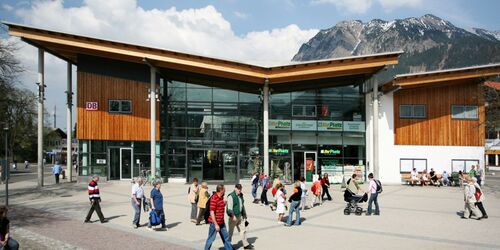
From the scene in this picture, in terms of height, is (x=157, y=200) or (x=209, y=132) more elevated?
(x=209, y=132)

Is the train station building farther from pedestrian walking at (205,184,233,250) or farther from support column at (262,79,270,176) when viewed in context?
pedestrian walking at (205,184,233,250)

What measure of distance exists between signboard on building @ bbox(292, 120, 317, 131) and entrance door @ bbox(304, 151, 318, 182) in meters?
1.71

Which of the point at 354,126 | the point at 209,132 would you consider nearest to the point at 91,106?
the point at 209,132

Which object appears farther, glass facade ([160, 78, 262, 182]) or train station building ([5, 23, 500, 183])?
glass facade ([160, 78, 262, 182])

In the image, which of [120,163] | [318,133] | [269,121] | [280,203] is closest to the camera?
[280,203]

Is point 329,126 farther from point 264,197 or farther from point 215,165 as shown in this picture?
point 264,197

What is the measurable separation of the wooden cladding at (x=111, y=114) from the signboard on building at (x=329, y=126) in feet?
36.0

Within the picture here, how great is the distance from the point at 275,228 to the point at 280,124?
17.0 m

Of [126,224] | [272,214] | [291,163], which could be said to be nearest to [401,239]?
[272,214]

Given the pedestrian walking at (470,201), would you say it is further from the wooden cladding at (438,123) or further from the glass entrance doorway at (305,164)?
the glass entrance doorway at (305,164)

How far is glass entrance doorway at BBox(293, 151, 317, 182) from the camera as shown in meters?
29.8

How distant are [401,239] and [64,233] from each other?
8936 mm

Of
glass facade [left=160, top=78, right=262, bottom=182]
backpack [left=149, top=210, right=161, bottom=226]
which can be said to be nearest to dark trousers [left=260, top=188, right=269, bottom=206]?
backpack [left=149, top=210, right=161, bottom=226]

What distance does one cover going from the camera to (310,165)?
29.8 metres
